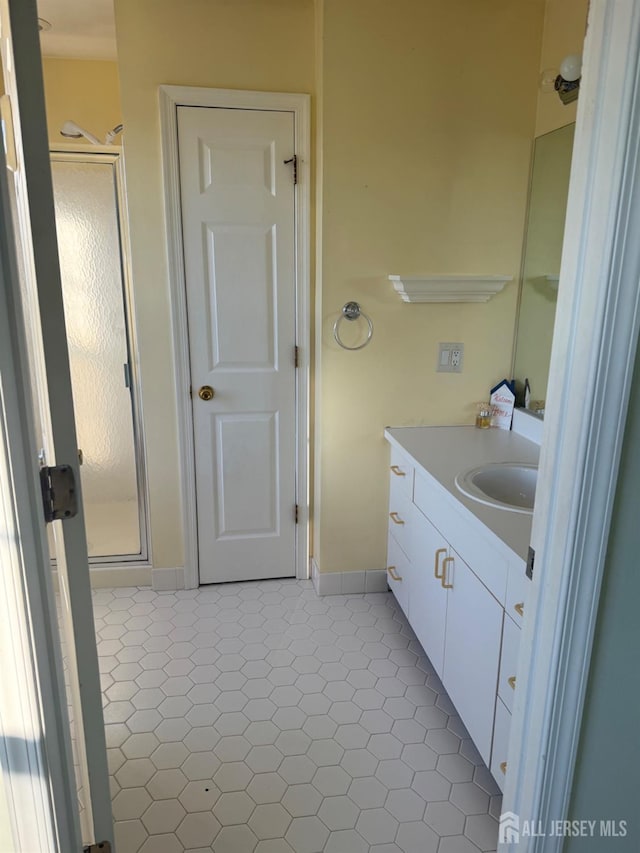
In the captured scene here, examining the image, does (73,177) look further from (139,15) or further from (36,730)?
(36,730)

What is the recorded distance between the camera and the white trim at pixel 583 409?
84 centimetres

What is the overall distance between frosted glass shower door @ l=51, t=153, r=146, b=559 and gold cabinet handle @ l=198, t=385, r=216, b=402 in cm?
40

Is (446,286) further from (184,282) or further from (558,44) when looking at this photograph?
(184,282)

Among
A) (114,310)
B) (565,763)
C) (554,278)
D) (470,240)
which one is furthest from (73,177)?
(565,763)

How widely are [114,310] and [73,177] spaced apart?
0.59 m

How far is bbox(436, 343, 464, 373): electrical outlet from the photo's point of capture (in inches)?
102

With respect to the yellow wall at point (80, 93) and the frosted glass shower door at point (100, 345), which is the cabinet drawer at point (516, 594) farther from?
the yellow wall at point (80, 93)

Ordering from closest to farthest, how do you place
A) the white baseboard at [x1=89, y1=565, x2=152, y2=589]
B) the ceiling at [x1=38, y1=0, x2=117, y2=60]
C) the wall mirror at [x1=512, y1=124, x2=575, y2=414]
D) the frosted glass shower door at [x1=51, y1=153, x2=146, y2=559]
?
the wall mirror at [x1=512, y1=124, x2=575, y2=414] < the ceiling at [x1=38, y1=0, x2=117, y2=60] < the frosted glass shower door at [x1=51, y1=153, x2=146, y2=559] < the white baseboard at [x1=89, y1=565, x2=152, y2=589]

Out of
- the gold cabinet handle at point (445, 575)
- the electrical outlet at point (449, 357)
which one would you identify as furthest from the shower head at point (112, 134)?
the gold cabinet handle at point (445, 575)

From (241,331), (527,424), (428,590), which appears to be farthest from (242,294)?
(428,590)

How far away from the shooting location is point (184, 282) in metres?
2.54

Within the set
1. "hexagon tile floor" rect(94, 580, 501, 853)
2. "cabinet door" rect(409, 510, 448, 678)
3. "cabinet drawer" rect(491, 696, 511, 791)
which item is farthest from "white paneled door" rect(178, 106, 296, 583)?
"cabinet drawer" rect(491, 696, 511, 791)

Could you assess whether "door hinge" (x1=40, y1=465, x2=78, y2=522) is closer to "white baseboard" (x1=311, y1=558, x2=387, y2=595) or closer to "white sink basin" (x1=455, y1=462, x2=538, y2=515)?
"white sink basin" (x1=455, y1=462, x2=538, y2=515)

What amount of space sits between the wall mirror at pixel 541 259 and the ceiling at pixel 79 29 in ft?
6.13
